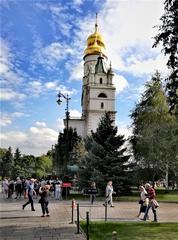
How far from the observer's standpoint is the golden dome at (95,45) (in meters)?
116

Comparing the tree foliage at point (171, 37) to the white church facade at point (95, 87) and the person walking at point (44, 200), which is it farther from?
the white church facade at point (95, 87)

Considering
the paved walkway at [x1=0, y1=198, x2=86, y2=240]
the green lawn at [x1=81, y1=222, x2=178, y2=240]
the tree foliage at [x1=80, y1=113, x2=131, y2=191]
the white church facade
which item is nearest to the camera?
the green lawn at [x1=81, y1=222, x2=178, y2=240]

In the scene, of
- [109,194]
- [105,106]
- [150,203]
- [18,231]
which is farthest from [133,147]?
[105,106]

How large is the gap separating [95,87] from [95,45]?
14.8m

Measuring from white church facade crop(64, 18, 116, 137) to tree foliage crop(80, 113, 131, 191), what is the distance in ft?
203

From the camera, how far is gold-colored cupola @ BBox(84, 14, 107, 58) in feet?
379

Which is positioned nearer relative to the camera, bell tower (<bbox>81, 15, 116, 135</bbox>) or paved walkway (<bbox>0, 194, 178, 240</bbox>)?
paved walkway (<bbox>0, 194, 178, 240</bbox>)

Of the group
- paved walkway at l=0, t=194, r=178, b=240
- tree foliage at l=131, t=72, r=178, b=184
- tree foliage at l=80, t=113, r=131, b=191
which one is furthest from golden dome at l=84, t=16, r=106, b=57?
paved walkway at l=0, t=194, r=178, b=240

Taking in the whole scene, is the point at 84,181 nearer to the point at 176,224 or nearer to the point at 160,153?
the point at 160,153

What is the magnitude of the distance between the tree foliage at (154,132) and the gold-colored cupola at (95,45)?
68.0m

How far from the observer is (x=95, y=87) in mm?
107188

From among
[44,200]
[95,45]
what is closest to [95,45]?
[95,45]

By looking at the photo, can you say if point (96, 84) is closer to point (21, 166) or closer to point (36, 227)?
point (21, 166)

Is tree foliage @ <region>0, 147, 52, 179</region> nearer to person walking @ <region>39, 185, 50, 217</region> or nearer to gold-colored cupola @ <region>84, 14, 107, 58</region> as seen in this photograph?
gold-colored cupola @ <region>84, 14, 107, 58</region>
